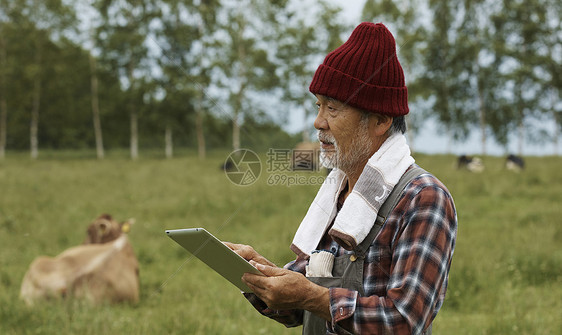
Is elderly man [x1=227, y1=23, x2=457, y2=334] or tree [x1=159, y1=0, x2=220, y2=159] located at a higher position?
tree [x1=159, y1=0, x2=220, y2=159]

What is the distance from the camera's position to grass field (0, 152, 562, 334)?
3908 mm

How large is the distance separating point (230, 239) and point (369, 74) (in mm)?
1387

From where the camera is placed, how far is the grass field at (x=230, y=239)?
12.8 ft

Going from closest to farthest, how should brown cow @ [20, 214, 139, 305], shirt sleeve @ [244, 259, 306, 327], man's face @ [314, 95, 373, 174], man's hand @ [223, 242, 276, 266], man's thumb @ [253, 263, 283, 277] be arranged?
man's thumb @ [253, 263, 283, 277] < man's face @ [314, 95, 373, 174] < man's hand @ [223, 242, 276, 266] < shirt sleeve @ [244, 259, 306, 327] < brown cow @ [20, 214, 139, 305]

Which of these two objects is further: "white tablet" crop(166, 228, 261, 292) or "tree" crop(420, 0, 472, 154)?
"tree" crop(420, 0, 472, 154)

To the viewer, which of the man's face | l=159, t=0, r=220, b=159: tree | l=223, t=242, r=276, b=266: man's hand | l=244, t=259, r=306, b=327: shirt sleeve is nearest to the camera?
the man's face

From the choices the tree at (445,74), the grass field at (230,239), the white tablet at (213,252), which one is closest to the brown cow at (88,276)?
the grass field at (230,239)

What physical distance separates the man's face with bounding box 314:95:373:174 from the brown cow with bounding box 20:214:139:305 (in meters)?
3.80

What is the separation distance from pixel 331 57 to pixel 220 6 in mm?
1474

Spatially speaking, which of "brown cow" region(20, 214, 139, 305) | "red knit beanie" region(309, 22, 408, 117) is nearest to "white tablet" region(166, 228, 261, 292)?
"red knit beanie" region(309, 22, 408, 117)

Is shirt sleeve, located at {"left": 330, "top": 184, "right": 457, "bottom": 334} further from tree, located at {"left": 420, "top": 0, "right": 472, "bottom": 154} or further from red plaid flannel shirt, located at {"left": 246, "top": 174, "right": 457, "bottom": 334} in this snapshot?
tree, located at {"left": 420, "top": 0, "right": 472, "bottom": 154}

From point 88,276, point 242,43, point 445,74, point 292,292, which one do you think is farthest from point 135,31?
point 445,74

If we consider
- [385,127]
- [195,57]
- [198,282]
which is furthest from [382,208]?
[198,282]

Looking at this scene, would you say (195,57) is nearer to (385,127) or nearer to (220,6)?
(220,6)
